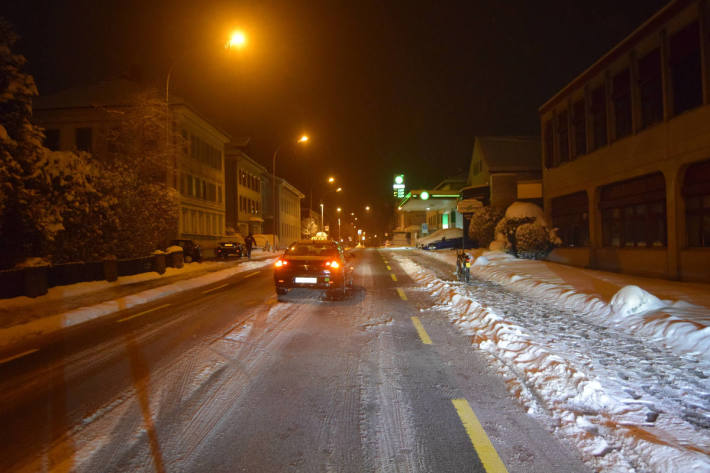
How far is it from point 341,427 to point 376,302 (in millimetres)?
7303

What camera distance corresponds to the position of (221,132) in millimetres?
43438

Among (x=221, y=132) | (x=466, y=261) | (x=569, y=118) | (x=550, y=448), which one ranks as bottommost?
(x=550, y=448)

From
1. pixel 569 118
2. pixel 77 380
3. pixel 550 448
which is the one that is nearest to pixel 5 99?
pixel 77 380

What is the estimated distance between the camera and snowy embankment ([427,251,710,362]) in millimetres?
6675

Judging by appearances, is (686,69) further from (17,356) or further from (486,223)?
(17,356)

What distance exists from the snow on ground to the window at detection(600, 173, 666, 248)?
24.1ft

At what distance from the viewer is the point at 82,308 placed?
10836 millimetres

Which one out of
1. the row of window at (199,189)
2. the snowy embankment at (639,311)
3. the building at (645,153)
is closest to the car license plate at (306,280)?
the snowy embankment at (639,311)

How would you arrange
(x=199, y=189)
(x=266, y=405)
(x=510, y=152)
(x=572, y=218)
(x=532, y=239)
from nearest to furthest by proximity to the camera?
→ (x=266, y=405), (x=532, y=239), (x=572, y=218), (x=510, y=152), (x=199, y=189)

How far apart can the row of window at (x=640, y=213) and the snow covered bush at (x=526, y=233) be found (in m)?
1.27

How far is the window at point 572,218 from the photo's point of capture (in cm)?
2042

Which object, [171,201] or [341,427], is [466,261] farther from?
[171,201]

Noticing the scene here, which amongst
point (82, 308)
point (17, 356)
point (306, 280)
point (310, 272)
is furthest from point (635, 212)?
point (17, 356)

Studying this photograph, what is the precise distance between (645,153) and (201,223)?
34090mm
